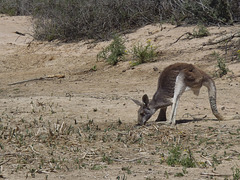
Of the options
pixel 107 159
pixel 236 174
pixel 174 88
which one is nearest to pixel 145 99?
pixel 174 88

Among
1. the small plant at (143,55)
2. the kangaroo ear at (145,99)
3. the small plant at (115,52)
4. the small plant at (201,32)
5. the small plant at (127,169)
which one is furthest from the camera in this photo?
the small plant at (115,52)

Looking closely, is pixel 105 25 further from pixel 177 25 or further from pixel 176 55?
pixel 176 55

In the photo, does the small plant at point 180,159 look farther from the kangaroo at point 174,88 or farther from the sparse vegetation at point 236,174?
the kangaroo at point 174,88

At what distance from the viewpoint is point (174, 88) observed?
6836mm

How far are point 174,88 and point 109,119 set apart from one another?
1.20 m

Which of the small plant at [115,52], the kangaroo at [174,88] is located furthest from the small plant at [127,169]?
the small plant at [115,52]

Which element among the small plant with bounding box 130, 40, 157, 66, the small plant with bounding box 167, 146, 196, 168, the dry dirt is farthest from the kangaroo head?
the small plant with bounding box 130, 40, 157, 66

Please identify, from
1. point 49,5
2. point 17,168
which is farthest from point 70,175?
point 49,5

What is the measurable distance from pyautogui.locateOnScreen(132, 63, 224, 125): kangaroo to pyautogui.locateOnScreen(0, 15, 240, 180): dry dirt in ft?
0.84

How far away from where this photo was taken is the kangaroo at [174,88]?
266 inches

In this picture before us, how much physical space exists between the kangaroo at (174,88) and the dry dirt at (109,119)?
255 millimetres

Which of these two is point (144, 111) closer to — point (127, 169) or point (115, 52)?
point (127, 169)

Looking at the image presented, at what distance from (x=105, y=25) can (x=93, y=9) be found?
2.29ft

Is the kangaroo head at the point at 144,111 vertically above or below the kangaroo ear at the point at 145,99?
below
